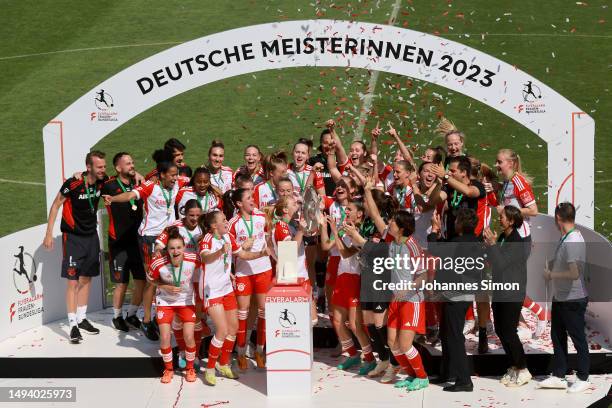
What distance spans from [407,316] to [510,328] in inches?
36.0

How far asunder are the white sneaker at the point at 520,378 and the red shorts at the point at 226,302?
258cm

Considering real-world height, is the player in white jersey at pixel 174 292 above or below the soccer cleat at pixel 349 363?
above

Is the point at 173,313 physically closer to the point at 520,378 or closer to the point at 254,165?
the point at 254,165

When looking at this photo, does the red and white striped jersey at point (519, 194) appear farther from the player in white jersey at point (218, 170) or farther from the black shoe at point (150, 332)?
the black shoe at point (150, 332)

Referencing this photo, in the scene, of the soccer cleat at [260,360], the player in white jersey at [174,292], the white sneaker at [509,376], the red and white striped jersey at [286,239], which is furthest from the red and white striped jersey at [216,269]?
the white sneaker at [509,376]

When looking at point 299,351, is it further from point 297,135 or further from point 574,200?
point 297,135

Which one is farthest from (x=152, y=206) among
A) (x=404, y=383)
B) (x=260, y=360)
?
(x=404, y=383)

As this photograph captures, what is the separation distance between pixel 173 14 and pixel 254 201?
39.9 ft

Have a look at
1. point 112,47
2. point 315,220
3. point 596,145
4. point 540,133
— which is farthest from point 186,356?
point 112,47

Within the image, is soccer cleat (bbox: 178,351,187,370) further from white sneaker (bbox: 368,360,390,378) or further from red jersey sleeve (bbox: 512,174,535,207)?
red jersey sleeve (bbox: 512,174,535,207)

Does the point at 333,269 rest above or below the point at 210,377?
above

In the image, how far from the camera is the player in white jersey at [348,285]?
9.89m

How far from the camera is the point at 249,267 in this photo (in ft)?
33.5

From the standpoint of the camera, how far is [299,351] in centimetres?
966
